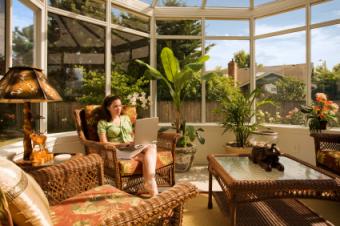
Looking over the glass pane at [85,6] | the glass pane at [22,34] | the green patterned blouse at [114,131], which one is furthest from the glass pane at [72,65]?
the green patterned blouse at [114,131]

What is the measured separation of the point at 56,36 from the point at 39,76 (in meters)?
1.76

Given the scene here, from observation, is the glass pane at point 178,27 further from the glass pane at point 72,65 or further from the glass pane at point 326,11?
the glass pane at point 326,11

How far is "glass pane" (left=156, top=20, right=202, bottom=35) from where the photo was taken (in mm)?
4969

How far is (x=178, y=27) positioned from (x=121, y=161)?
10.4ft

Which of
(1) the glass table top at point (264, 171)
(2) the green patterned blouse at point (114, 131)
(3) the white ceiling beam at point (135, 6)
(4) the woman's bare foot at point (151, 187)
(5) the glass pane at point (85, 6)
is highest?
(3) the white ceiling beam at point (135, 6)

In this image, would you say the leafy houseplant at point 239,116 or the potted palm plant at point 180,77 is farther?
the leafy houseplant at point 239,116

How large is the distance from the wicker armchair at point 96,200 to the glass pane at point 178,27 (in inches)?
140

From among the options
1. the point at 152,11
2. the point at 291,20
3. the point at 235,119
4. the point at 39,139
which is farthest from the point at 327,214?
the point at 152,11

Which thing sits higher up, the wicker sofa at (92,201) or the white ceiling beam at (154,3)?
the white ceiling beam at (154,3)

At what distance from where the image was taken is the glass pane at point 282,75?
15.1ft

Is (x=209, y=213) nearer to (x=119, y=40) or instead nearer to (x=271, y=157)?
(x=271, y=157)

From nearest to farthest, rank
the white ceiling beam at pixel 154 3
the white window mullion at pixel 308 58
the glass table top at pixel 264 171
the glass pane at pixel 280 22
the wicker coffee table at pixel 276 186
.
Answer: the wicker coffee table at pixel 276 186 < the glass table top at pixel 264 171 < the white window mullion at pixel 308 58 < the glass pane at pixel 280 22 < the white ceiling beam at pixel 154 3

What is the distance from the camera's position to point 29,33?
3.12 m

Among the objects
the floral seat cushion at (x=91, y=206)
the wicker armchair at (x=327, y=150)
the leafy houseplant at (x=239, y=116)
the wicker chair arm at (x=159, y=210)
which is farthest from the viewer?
the leafy houseplant at (x=239, y=116)
